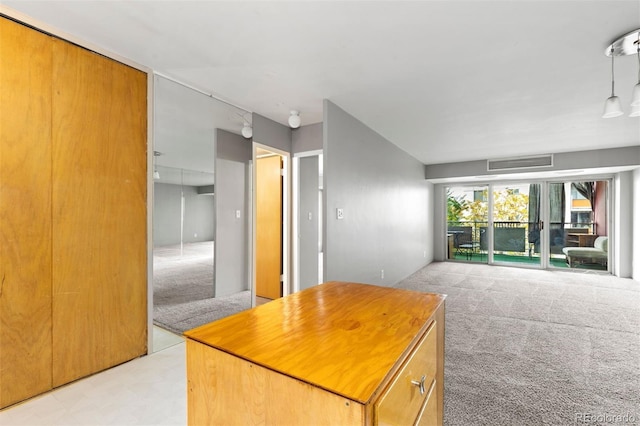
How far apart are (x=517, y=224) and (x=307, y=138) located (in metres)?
5.59

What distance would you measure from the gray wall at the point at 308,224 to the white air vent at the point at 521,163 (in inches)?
167

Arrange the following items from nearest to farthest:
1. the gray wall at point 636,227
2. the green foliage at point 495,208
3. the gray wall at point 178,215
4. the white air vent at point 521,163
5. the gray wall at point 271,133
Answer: the gray wall at point 178,215 → the gray wall at point 271,133 → the gray wall at point 636,227 → the white air vent at point 521,163 → the green foliage at point 495,208

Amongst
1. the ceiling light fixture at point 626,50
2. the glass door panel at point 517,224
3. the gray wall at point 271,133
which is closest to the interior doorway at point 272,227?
the gray wall at point 271,133

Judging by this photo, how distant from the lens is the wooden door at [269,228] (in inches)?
157

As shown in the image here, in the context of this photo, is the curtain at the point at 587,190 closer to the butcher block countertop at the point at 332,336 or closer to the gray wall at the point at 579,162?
the gray wall at the point at 579,162

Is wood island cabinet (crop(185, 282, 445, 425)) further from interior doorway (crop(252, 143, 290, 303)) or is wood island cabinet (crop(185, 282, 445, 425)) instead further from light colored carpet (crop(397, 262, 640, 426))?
interior doorway (crop(252, 143, 290, 303))

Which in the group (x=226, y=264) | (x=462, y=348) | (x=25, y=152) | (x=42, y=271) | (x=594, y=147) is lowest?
(x=462, y=348)

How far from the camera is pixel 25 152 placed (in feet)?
5.90

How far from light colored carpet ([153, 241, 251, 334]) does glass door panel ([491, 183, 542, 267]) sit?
6.17 meters

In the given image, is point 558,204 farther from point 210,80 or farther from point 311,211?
point 210,80

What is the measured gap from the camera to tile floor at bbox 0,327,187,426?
165 cm

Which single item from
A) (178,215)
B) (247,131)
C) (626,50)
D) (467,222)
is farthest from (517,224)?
(178,215)

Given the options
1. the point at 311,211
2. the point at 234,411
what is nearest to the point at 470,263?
the point at 311,211

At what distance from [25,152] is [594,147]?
24.5ft
